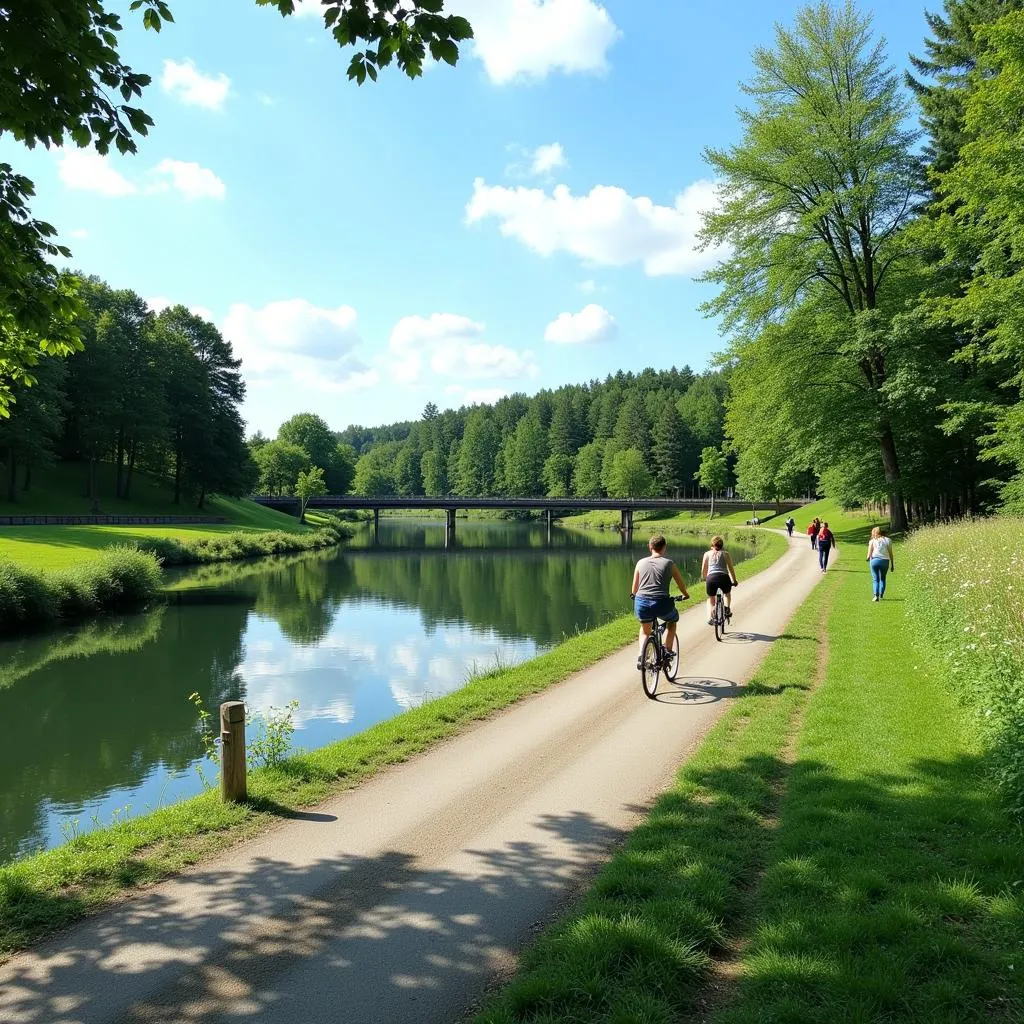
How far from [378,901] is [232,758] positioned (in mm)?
2675

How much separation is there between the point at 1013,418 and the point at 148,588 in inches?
1137

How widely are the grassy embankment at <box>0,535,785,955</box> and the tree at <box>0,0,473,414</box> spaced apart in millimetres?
4891

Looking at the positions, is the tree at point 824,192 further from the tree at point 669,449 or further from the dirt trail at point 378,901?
the tree at point 669,449

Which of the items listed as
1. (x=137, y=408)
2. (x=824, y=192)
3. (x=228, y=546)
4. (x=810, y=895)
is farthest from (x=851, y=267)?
(x=137, y=408)

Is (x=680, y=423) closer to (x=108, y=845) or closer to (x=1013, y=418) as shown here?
(x=1013, y=418)

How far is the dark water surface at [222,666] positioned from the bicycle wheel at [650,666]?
566cm

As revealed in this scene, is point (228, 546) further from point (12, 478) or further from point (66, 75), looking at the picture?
point (66, 75)

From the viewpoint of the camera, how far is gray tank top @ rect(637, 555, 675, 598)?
402 inches

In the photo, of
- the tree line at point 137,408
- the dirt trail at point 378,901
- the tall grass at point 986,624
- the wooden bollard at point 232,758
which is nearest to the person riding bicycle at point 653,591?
the dirt trail at point 378,901

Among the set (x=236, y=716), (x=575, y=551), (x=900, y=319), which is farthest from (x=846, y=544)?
(x=236, y=716)

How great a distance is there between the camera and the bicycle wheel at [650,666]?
10367 millimetres

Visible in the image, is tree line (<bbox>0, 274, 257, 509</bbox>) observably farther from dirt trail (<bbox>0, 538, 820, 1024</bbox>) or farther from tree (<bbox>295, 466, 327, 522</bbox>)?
dirt trail (<bbox>0, 538, 820, 1024</bbox>)

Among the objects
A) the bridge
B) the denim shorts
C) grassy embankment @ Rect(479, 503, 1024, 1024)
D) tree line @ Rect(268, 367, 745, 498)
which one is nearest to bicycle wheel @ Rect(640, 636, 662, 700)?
the denim shorts

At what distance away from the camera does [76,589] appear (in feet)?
81.3
